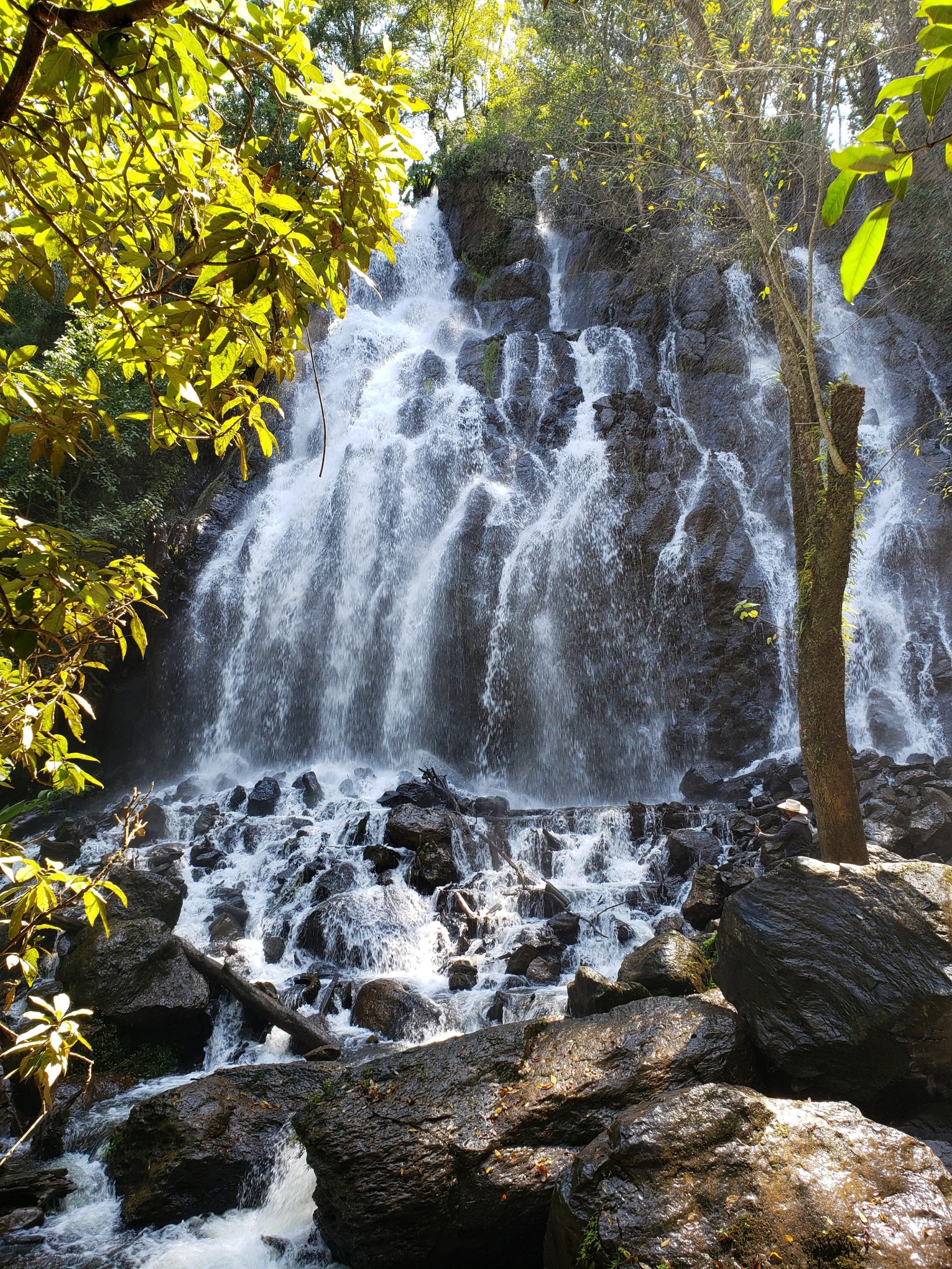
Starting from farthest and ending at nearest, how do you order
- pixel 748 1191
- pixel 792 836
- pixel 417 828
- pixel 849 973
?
pixel 417 828 < pixel 792 836 < pixel 849 973 < pixel 748 1191

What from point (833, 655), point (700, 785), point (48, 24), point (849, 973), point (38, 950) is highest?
point (48, 24)

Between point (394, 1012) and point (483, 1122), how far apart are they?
285 centimetres

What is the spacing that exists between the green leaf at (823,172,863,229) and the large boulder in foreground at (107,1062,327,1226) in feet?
14.9

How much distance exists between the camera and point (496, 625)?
14.2 meters

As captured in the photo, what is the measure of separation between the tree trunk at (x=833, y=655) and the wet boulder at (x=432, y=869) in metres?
4.59

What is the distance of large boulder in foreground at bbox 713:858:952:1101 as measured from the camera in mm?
3857

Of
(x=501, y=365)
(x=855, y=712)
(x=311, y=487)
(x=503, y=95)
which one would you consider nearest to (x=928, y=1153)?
(x=855, y=712)

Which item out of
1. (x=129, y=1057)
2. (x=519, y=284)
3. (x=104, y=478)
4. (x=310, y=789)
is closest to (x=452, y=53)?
(x=519, y=284)

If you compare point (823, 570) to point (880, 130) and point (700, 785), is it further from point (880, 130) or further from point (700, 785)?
point (700, 785)

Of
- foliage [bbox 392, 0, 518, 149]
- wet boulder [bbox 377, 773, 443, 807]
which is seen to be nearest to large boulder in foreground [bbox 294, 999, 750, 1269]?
wet boulder [bbox 377, 773, 443, 807]

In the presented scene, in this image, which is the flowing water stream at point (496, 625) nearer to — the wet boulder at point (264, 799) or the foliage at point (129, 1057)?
the wet boulder at point (264, 799)

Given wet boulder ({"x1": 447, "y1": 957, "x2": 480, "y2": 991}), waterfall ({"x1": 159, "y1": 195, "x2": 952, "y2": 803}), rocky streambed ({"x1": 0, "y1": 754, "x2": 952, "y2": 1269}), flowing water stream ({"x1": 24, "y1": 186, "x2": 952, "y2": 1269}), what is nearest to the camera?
rocky streambed ({"x1": 0, "y1": 754, "x2": 952, "y2": 1269})

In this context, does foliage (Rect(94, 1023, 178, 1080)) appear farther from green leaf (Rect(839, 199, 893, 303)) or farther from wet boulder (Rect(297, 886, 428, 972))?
green leaf (Rect(839, 199, 893, 303))

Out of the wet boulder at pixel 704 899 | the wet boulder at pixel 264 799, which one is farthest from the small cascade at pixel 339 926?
the wet boulder at pixel 704 899
